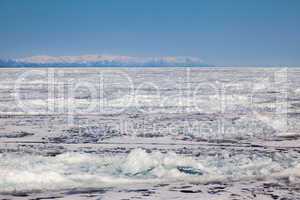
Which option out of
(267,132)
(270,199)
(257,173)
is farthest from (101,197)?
(267,132)

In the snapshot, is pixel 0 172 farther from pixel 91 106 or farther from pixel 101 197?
pixel 91 106

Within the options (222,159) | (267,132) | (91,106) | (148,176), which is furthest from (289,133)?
(91,106)

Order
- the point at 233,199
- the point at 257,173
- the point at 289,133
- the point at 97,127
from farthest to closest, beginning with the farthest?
the point at 97,127
the point at 289,133
the point at 257,173
the point at 233,199

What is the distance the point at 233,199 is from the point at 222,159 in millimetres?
3483

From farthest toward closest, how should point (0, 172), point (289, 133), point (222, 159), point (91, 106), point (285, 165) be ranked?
point (91, 106)
point (289, 133)
point (222, 159)
point (285, 165)
point (0, 172)

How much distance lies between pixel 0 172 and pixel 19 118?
1067 cm

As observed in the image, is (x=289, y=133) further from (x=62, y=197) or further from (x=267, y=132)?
(x=62, y=197)

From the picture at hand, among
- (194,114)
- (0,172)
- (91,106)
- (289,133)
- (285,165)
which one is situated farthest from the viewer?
(91,106)

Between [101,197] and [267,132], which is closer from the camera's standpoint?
[101,197]

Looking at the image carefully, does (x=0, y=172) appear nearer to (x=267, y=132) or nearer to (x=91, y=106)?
(x=267, y=132)

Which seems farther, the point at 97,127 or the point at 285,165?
the point at 97,127

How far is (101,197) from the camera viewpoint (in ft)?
27.4

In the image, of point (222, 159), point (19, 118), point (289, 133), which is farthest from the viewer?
point (19, 118)

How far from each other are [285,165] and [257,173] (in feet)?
3.39
